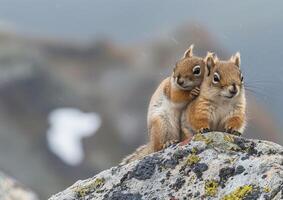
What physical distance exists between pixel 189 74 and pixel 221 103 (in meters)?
0.42

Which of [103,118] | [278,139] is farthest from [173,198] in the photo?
[103,118]

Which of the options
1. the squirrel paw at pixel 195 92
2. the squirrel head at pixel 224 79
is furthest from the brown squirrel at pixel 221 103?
the squirrel paw at pixel 195 92

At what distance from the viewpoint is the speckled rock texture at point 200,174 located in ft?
18.2

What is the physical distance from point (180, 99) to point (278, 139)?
7.40 metres

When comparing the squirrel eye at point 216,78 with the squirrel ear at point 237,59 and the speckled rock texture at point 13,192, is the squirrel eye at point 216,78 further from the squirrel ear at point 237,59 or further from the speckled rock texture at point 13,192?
the speckled rock texture at point 13,192

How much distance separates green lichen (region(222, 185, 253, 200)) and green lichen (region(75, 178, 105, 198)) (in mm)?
1034

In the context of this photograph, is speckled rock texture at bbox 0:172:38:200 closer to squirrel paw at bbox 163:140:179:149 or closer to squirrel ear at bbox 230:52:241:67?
squirrel paw at bbox 163:140:179:149

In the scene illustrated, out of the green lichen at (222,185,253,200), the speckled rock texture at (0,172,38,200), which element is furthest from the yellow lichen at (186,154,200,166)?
the speckled rock texture at (0,172,38,200)

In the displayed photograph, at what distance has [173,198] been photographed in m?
5.78

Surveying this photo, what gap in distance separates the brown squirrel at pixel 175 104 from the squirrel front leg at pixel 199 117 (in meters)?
0.23

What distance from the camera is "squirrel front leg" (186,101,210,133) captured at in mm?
7000

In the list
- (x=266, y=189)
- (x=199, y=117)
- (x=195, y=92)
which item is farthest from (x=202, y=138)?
(x=195, y=92)

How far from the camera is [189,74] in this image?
752 cm

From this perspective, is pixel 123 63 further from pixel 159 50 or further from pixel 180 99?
pixel 180 99
